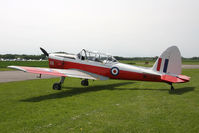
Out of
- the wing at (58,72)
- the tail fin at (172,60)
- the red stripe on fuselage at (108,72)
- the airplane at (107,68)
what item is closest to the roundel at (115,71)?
the airplane at (107,68)

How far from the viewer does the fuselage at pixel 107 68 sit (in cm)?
998

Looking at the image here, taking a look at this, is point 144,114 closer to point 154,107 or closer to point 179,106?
point 154,107

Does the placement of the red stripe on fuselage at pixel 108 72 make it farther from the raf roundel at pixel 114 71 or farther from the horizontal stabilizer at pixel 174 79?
the horizontal stabilizer at pixel 174 79

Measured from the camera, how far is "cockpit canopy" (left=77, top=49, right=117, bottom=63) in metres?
11.2

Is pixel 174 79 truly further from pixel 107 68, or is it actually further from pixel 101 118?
pixel 101 118

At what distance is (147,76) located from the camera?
32.4ft

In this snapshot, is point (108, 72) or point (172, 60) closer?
point (172, 60)

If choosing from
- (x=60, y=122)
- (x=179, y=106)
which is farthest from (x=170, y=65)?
(x=60, y=122)

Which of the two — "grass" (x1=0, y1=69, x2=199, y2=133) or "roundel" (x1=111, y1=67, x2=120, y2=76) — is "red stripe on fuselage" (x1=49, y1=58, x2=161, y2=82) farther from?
"grass" (x1=0, y1=69, x2=199, y2=133)

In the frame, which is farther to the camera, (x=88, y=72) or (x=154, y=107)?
(x=88, y=72)

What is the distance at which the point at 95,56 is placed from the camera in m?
11.4

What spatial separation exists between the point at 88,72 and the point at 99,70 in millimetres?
757

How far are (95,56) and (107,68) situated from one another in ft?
3.75

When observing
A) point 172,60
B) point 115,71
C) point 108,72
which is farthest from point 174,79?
point 108,72
